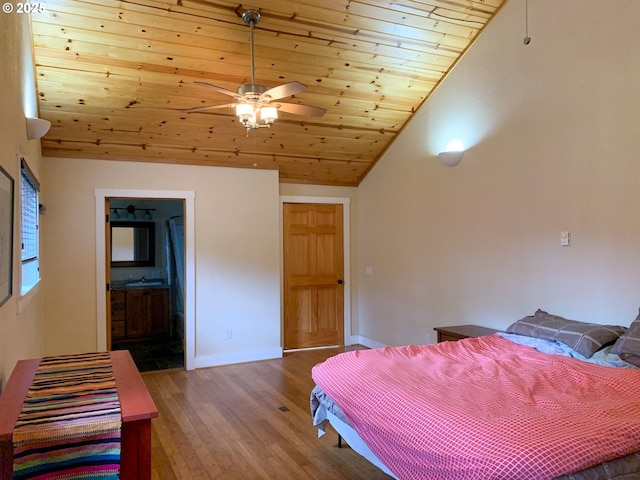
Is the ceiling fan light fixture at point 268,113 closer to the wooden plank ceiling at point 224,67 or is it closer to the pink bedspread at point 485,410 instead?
the wooden plank ceiling at point 224,67

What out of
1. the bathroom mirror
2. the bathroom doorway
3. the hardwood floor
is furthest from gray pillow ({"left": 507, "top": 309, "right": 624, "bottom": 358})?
the bathroom mirror

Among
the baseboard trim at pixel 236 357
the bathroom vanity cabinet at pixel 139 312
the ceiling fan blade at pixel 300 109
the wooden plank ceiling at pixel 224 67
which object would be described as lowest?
the baseboard trim at pixel 236 357

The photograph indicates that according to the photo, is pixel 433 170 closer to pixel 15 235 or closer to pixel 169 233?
pixel 15 235

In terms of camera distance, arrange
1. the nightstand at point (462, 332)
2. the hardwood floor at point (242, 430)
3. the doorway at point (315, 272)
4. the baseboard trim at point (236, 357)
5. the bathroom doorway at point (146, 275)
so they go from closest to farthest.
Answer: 1. the hardwood floor at point (242, 430)
2. the nightstand at point (462, 332)
3. the baseboard trim at point (236, 357)
4. the doorway at point (315, 272)
5. the bathroom doorway at point (146, 275)

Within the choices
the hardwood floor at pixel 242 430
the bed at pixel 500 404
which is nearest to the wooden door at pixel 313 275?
the hardwood floor at pixel 242 430

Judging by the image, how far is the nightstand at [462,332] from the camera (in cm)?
393

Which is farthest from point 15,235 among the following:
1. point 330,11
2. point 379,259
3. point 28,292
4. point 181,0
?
point 379,259

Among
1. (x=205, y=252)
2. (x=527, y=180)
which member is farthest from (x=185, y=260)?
(x=527, y=180)

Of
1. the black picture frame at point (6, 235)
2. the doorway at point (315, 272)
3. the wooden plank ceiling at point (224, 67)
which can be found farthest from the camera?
the doorway at point (315, 272)

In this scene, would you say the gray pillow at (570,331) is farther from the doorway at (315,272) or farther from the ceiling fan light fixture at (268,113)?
the doorway at (315,272)

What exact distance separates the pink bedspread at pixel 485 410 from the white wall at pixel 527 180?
0.86m

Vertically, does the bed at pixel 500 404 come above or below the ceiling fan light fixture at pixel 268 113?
Answer: below

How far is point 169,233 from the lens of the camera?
7262mm

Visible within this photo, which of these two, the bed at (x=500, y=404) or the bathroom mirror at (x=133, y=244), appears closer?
the bed at (x=500, y=404)
